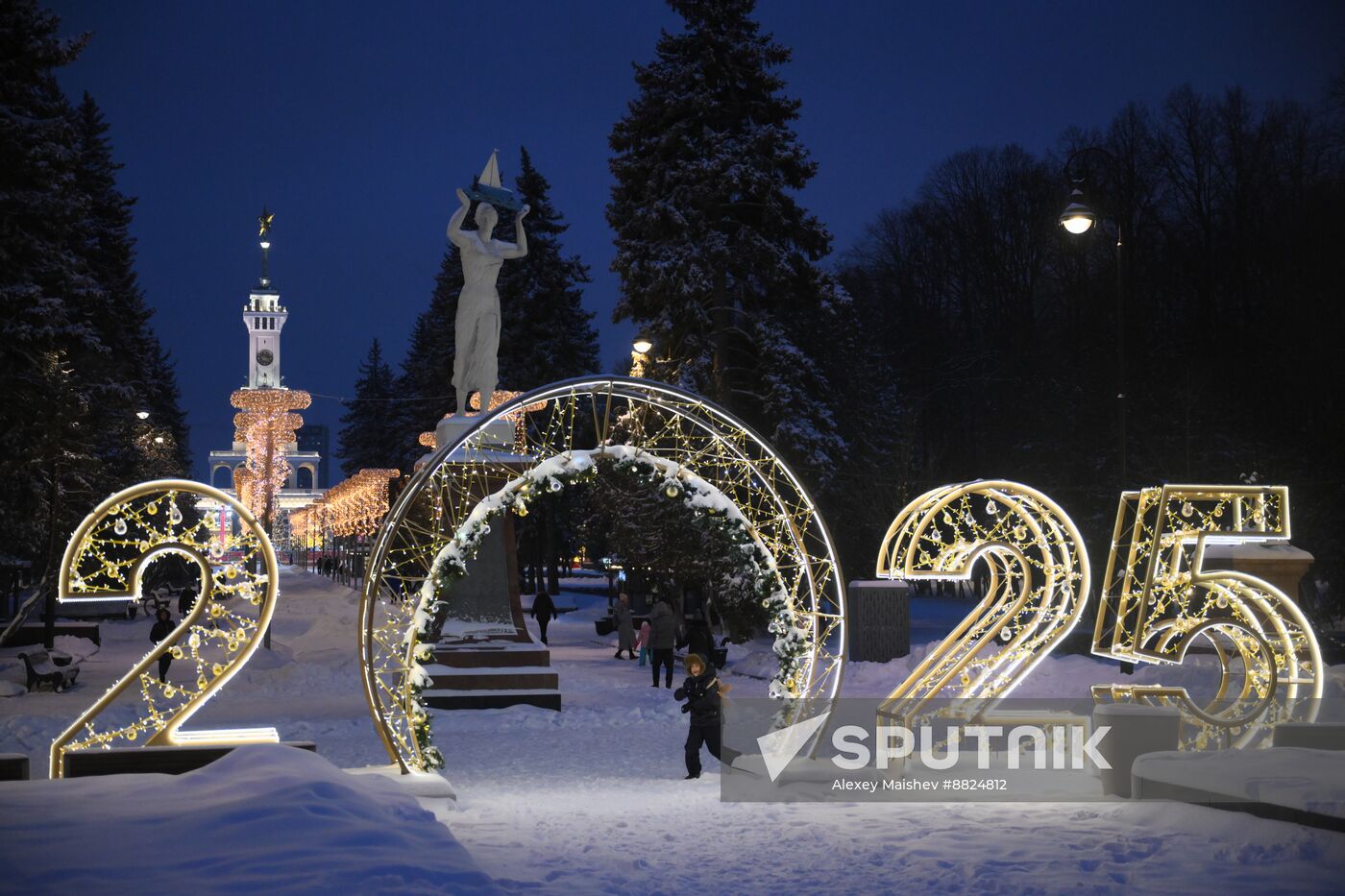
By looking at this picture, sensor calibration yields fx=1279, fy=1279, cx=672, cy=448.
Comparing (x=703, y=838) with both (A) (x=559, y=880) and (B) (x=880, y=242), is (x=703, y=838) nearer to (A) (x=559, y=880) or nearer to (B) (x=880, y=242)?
(A) (x=559, y=880)

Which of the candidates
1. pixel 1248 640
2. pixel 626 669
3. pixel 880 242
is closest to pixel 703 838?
pixel 1248 640

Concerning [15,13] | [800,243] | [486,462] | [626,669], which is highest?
[15,13]

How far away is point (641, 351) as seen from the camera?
90.1ft

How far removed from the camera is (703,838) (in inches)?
393

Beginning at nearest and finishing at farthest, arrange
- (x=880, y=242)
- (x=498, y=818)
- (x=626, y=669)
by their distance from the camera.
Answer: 1. (x=498, y=818)
2. (x=626, y=669)
3. (x=880, y=242)

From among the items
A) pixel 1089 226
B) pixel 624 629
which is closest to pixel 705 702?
pixel 1089 226

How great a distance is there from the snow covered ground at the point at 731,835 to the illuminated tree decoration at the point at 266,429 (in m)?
23.4

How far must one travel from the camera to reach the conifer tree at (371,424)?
79.9 meters

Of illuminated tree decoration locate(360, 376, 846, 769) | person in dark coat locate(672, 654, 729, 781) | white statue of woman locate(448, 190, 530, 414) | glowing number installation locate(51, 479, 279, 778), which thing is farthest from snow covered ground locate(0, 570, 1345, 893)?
white statue of woman locate(448, 190, 530, 414)

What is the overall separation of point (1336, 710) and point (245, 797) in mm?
13875

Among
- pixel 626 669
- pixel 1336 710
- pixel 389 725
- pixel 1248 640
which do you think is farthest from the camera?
pixel 626 669

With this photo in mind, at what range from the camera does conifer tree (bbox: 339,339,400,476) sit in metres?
79.9

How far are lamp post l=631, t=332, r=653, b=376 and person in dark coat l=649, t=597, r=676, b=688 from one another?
6.77m

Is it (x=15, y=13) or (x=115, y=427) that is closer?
(x=15, y=13)
